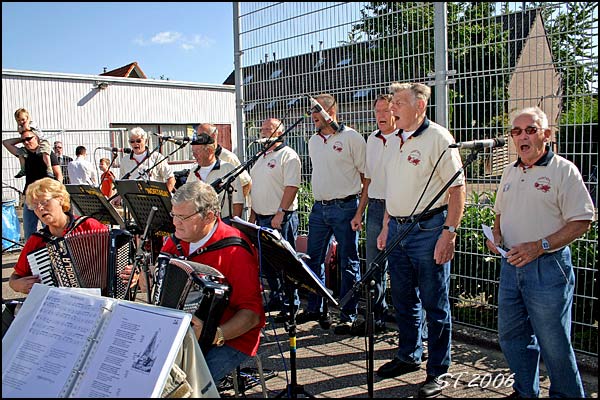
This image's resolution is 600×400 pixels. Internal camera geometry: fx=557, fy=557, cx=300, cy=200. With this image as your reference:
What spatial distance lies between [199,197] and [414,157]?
1.57 m

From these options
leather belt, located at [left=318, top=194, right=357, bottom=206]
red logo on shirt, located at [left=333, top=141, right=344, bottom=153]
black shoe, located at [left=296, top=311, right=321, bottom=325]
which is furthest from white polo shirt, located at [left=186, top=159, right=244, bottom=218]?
black shoe, located at [left=296, top=311, right=321, bottom=325]

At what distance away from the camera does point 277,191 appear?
18.9 ft

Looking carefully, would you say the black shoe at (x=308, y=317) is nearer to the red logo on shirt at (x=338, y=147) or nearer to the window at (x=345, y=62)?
the red logo on shirt at (x=338, y=147)

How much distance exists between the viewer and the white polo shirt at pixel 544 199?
3205mm

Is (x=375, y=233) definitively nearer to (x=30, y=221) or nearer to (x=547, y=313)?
(x=547, y=313)

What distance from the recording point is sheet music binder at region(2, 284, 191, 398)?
257cm

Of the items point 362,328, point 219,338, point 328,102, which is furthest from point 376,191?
→ point 219,338

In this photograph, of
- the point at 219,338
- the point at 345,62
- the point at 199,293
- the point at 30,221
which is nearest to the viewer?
the point at 199,293

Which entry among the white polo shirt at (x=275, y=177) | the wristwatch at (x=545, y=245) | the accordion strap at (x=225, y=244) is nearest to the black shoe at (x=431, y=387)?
the wristwatch at (x=545, y=245)

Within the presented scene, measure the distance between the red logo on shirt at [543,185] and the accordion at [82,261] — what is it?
2.67 metres

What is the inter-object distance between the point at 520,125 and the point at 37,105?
1684 centimetres

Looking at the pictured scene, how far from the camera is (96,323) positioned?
9.27 ft

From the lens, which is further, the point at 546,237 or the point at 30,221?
the point at 30,221

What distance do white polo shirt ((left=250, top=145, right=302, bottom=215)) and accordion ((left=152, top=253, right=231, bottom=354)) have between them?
271 cm
